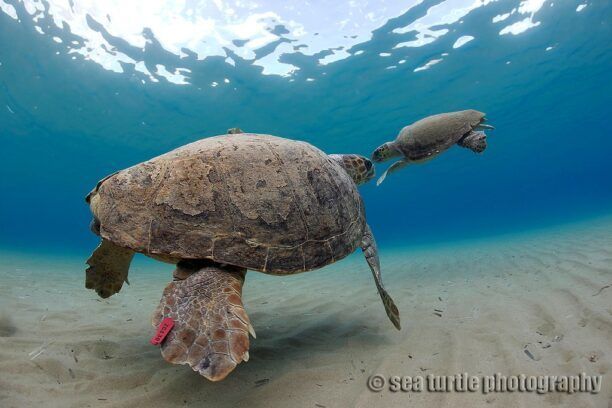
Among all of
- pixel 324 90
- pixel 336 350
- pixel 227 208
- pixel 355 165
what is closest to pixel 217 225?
pixel 227 208

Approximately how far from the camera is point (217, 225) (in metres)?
2.31

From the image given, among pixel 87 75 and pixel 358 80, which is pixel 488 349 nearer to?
pixel 358 80

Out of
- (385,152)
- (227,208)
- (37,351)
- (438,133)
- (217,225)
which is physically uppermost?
(438,133)

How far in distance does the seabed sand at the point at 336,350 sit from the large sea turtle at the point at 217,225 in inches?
26.5

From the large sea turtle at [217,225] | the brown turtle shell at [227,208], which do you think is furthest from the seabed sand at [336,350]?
the brown turtle shell at [227,208]

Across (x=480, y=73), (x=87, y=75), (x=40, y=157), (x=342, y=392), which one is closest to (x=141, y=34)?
(x=87, y=75)

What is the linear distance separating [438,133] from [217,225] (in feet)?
14.4

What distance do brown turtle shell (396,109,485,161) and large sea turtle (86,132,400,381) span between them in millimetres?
3085

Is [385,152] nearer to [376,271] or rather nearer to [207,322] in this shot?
[376,271]

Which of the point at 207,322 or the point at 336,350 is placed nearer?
the point at 207,322

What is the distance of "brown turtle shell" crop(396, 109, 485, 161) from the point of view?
5234mm

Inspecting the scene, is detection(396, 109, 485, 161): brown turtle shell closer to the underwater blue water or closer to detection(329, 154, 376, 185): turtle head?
detection(329, 154, 376, 185): turtle head

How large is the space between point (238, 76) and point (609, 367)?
74.8 feet

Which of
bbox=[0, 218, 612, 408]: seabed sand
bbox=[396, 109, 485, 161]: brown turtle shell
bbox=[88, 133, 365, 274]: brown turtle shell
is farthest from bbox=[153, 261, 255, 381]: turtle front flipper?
bbox=[396, 109, 485, 161]: brown turtle shell
